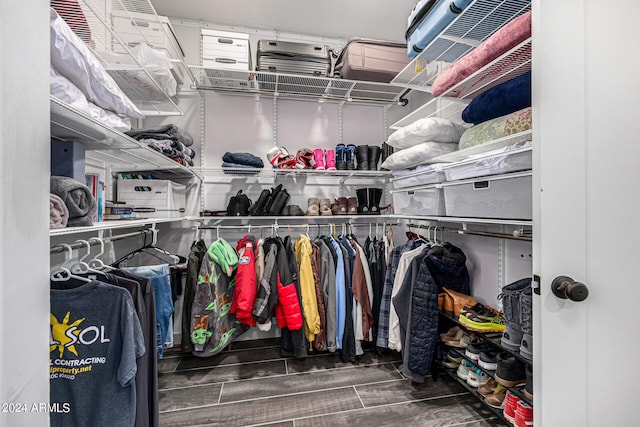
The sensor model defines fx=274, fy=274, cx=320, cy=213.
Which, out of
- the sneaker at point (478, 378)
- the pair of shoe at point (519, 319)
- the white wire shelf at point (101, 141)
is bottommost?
the sneaker at point (478, 378)

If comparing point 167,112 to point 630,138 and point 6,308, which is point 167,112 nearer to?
point 6,308

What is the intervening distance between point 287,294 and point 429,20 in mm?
1896

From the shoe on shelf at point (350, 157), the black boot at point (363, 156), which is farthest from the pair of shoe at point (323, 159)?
the black boot at point (363, 156)

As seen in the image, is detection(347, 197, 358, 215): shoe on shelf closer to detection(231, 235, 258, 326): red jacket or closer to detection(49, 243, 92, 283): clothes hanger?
detection(231, 235, 258, 326): red jacket

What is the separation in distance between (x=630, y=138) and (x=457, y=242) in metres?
1.44

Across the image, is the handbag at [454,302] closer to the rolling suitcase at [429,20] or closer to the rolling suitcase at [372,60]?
the rolling suitcase at [429,20]

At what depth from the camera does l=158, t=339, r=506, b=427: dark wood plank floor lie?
1.56 m

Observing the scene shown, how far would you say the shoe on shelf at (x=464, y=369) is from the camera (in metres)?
1.72

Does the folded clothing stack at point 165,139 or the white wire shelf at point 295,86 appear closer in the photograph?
the folded clothing stack at point 165,139

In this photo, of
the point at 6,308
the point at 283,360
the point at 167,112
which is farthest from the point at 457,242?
the point at 167,112

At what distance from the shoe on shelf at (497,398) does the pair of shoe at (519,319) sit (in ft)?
1.47

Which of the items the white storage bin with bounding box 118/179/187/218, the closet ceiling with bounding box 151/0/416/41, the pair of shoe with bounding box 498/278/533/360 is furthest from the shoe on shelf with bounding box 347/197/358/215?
the closet ceiling with bounding box 151/0/416/41

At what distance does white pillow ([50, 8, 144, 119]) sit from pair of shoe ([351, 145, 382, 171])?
1800 mm

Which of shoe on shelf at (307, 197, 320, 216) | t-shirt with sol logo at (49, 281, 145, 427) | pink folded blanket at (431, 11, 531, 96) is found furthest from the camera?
shoe on shelf at (307, 197, 320, 216)
